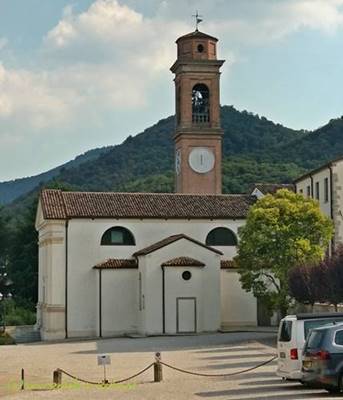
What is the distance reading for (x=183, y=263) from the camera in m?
52.0

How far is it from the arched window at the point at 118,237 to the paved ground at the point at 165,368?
22.4ft

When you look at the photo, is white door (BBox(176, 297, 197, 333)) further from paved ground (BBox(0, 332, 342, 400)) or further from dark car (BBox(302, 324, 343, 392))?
dark car (BBox(302, 324, 343, 392))

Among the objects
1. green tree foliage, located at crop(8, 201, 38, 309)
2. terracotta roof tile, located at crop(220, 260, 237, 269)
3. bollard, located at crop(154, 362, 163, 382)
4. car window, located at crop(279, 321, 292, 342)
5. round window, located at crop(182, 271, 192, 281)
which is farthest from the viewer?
green tree foliage, located at crop(8, 201, 38, 309)

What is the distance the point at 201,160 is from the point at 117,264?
16.6 metres

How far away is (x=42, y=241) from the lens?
187 ft

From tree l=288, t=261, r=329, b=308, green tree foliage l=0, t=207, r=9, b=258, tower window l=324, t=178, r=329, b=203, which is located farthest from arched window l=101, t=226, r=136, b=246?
green tree foliage l=0, t=207, r=9, b=258

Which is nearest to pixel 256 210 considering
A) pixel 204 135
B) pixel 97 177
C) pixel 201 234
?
pixel 201 234

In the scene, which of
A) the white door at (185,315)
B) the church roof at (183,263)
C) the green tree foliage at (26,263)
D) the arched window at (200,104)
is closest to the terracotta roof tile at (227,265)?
the church roof at (183,263)

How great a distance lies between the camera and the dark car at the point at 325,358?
69.4 feet

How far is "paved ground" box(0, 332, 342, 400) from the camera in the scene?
943 inches

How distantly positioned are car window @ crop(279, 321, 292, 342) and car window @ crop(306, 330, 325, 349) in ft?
7.09

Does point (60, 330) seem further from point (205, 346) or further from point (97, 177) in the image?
point (97, 177)

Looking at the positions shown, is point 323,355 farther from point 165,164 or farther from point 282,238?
point 165,164

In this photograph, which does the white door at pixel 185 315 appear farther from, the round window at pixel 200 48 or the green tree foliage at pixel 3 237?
the green tree foliage at pixel 3 237
